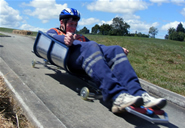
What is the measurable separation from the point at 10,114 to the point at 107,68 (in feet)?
4.43

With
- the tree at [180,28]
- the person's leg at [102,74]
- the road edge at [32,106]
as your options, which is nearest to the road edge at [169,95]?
the person's leg at [102,74]

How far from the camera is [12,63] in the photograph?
5117 mm

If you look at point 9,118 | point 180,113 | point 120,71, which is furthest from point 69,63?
point 180,113

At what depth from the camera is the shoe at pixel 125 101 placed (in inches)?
99.6

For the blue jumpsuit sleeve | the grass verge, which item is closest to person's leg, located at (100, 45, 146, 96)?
the blue jumpsuit sleeve

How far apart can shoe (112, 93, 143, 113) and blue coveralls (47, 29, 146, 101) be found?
0.23ft

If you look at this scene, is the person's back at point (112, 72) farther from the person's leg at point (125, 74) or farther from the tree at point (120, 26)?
the tree at point (120, 26)

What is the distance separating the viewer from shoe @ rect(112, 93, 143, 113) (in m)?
2.53

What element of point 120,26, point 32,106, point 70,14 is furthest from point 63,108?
point 120,26

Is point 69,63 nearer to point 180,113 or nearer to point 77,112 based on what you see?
point 77,112

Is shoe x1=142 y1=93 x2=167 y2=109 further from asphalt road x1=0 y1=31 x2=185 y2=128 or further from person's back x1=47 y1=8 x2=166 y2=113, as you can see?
asphalt road x1=0 y1=31 x2=185 y2=128

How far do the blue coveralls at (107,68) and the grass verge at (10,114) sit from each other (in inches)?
41.5

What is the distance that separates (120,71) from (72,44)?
991 mm

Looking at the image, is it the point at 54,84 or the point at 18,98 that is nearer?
the point at 18,98
